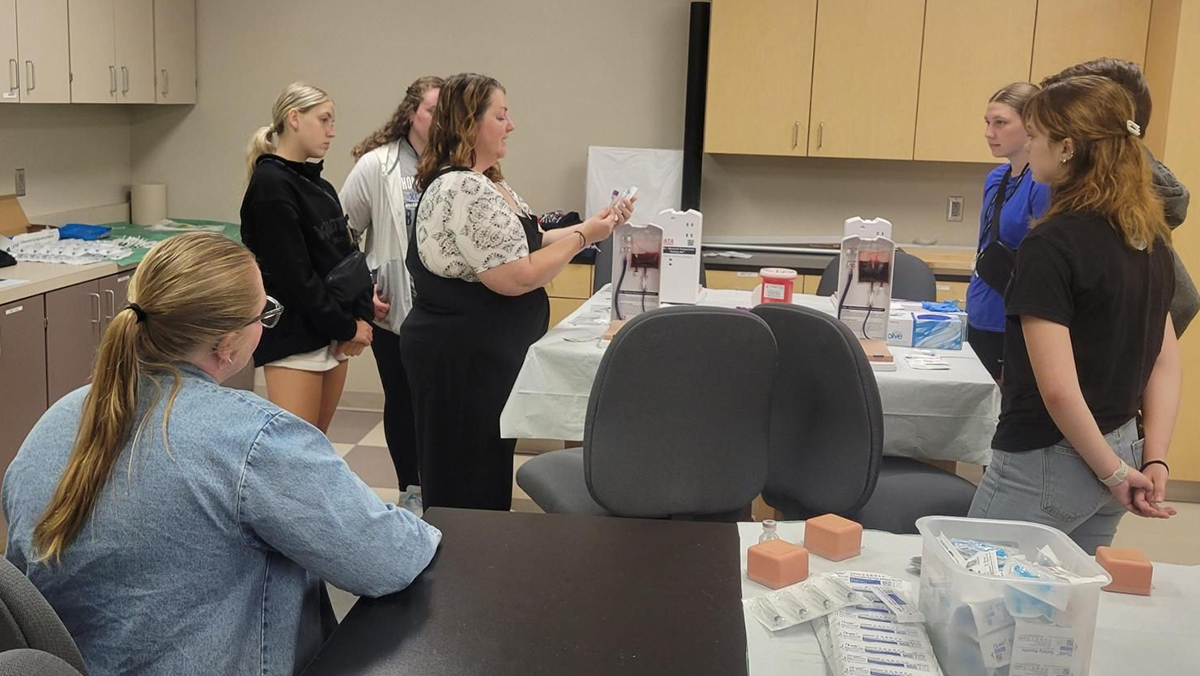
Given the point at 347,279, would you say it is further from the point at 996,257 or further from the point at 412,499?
the point at 996,257

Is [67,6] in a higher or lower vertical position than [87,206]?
higher

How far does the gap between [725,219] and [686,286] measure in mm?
2030

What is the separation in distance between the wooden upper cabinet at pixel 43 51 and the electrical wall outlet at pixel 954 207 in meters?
3.70

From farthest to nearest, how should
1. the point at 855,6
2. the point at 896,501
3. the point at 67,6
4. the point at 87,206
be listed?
the point at 87,206 → the point at 855,6 → the point at 67,6 → the point at 896,501

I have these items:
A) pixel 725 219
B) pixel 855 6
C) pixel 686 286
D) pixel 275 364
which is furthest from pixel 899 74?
pixel 275 364

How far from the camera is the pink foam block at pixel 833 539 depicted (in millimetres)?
1618

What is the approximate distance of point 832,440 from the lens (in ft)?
7.93

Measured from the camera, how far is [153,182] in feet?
17.4

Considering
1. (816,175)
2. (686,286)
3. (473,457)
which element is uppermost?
(816,175)

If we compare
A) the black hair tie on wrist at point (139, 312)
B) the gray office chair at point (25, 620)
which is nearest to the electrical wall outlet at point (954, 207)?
the black hair tie on wrist at point (139, 312)

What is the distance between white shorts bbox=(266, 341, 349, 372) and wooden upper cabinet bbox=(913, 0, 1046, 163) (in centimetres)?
270

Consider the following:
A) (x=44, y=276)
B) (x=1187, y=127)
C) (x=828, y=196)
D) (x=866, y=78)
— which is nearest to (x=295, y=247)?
(x=44, y=276)

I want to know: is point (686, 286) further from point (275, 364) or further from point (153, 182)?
point (153, 182)

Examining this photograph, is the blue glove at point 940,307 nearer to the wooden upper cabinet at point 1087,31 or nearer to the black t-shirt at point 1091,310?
the black t-shirt at point 1091,310
